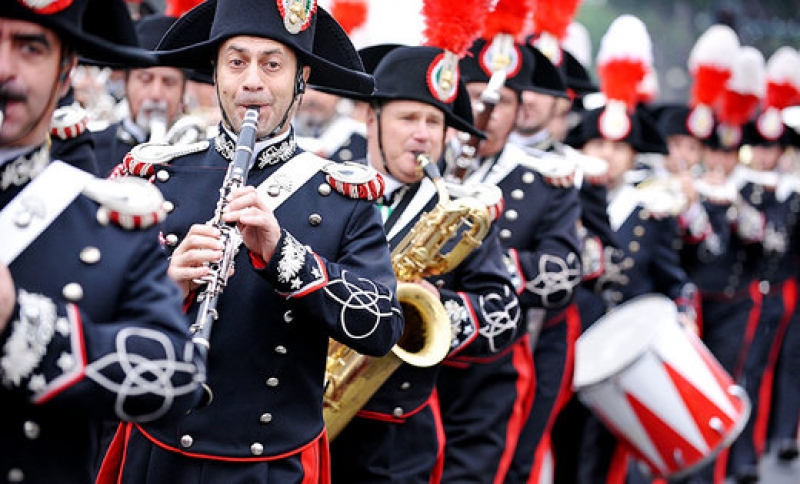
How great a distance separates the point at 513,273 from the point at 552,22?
237 centimetres

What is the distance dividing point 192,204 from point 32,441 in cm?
118

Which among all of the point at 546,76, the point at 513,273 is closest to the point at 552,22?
the point at 546,76

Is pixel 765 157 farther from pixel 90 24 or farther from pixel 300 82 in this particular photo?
pixel 90 24

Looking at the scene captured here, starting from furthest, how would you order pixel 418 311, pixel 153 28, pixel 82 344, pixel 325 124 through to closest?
pixel 325 124
pixel 153 28
pixel 418 311
pixel 82 344

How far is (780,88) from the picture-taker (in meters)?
12.7

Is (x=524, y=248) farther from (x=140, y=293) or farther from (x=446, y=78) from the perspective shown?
(x=140, y=293)

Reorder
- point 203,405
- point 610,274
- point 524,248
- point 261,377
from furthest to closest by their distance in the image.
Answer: point 610,274, point 524,248, point 261,377, point 203,405

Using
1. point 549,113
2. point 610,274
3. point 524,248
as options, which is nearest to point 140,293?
point 524,248

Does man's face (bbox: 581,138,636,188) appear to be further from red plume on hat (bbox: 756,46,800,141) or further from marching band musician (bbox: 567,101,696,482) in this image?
red plume on hat (bbox: 756,46,800,141)

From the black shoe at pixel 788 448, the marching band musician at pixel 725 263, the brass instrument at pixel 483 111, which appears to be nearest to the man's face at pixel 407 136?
the brass instrument at pixel 483 111

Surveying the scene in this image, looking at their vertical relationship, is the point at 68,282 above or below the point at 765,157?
above

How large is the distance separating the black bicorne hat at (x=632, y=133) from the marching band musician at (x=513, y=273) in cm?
195

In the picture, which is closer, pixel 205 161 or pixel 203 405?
pixel 203 405

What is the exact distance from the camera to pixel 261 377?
3.66 m
